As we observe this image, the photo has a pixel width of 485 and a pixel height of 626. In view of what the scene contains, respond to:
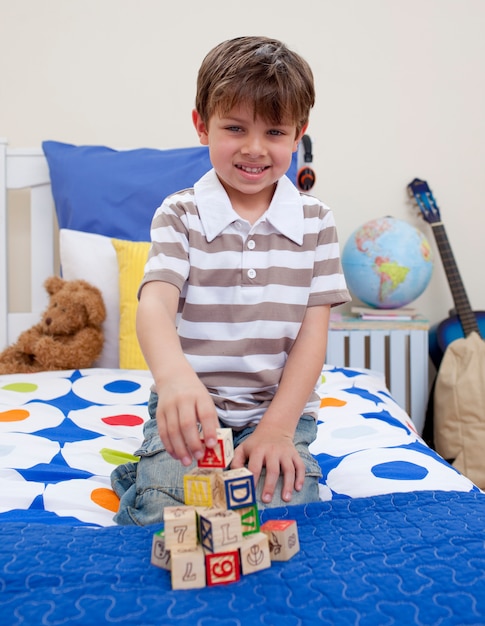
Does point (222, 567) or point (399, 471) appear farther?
point (399, 471)

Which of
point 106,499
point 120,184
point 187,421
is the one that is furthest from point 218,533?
point 120,184

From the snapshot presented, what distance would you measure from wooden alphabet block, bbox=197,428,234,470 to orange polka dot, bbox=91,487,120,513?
0.96 ft

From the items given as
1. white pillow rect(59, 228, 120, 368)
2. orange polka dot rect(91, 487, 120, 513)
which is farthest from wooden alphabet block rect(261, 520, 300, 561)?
white pillow rect(59, 228, 120, 368)

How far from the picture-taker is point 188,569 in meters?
0.65

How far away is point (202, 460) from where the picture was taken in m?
0.74

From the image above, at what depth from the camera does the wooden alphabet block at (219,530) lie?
65 centimetres

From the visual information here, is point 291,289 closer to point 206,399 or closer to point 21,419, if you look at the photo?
point 206,399

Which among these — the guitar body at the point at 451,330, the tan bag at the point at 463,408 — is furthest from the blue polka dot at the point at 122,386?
the guitar body at the point at 451,330

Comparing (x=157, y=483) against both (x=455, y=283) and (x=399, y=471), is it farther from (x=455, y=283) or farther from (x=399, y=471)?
(x=455, y=283)

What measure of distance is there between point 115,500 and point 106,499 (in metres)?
0.01

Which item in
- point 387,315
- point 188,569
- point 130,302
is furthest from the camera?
point 387,315

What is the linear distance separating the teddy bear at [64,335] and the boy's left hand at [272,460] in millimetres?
898

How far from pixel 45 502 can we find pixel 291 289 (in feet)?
1.53

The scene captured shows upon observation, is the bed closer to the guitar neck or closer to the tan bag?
the tan bag
